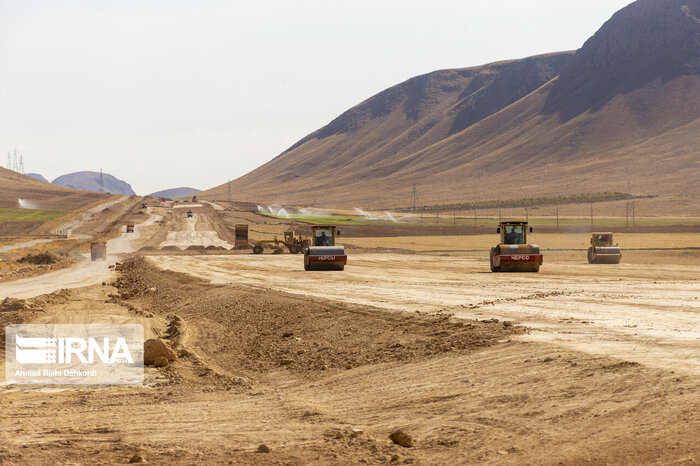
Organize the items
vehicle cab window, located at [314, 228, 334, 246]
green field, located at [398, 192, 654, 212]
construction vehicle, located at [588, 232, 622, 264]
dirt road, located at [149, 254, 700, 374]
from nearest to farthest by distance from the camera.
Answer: dirt road, located at [149, 254, 700, 374] < vehicle cab window, located at [314, 228, 334, 246] < construction vehicle, located at [588, 232, 622, 264] < green field, located at [398, 192, 654, 212]

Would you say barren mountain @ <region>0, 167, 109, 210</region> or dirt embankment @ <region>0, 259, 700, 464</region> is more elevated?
barren mountain @ <region>0, 167, 109, 210</region>

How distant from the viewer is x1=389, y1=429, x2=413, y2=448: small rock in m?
10.1

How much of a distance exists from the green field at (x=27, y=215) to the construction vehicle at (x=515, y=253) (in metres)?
104

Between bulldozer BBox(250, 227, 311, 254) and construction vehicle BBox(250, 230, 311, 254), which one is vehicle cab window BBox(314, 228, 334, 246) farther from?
bulldozer BBox(250, 227, 311, 254)

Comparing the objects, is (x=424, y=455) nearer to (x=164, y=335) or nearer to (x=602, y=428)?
(x=602, y=428)

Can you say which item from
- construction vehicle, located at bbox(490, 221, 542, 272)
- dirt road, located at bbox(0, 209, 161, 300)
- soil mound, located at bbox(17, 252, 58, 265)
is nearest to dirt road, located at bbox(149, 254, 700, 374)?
construction vehicle, located at bbox(490, 221, 542, 272)

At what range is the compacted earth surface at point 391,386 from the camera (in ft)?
32.3

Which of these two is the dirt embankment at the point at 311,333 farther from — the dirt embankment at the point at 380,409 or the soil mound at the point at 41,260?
the soil mound at the point at 41,260

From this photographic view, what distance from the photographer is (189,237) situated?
9744cm

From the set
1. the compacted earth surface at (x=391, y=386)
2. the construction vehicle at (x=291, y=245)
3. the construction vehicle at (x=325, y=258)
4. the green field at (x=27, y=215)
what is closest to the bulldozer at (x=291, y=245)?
the construction vehicle at (x=291, y=245)

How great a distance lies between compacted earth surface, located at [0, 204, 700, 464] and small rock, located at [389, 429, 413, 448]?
0.07 feet

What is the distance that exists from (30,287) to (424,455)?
119 feet

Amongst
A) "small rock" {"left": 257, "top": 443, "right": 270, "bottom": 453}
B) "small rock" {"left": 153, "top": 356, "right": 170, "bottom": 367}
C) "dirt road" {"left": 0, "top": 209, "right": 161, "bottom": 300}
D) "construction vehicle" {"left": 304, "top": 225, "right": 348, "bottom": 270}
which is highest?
"construction vehicle" {"left": 304, "top": 225, "right": 348, "bottom": 270}

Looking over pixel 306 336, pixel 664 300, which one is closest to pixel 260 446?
pixel 306 336
